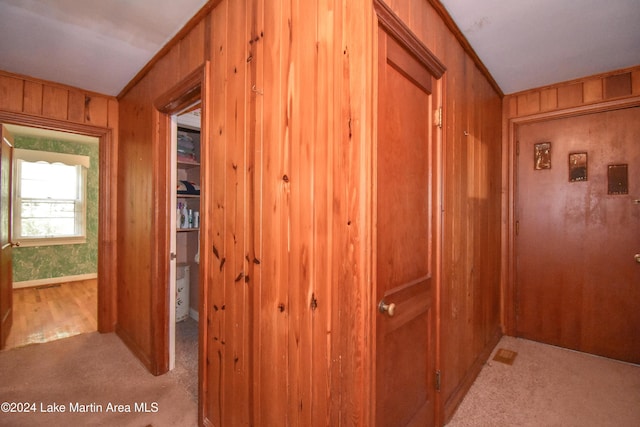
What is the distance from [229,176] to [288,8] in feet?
2.64

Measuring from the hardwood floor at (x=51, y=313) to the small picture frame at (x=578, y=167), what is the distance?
5.11 metres

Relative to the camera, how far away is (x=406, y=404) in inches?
53.3

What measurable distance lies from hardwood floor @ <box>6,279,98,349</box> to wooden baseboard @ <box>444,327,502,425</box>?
3.53 meters

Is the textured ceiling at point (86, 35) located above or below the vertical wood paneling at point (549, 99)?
above

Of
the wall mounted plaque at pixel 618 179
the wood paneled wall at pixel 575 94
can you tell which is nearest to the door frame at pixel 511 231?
the wood paneled wall at pixel 575 94

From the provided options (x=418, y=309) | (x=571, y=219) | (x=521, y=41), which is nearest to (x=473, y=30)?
(x=521, y=41)

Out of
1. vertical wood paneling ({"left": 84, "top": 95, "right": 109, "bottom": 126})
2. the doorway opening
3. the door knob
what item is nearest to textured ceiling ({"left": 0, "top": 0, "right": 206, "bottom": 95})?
vertical wood paneling ({"left": 84, "top": 95, "right": 109, "bottom": 126})

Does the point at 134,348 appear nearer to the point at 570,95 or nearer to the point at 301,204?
the point at 301,204

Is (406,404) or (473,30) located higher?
(473,30)

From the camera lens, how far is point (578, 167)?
2541mm

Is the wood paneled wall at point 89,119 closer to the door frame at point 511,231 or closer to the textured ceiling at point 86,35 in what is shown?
the textured ceiling at point 86,35

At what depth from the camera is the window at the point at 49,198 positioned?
461 centimetres

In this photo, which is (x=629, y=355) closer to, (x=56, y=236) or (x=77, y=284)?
(x=77, y=284)

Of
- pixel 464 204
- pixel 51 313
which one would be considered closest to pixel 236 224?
pixel 464 204
